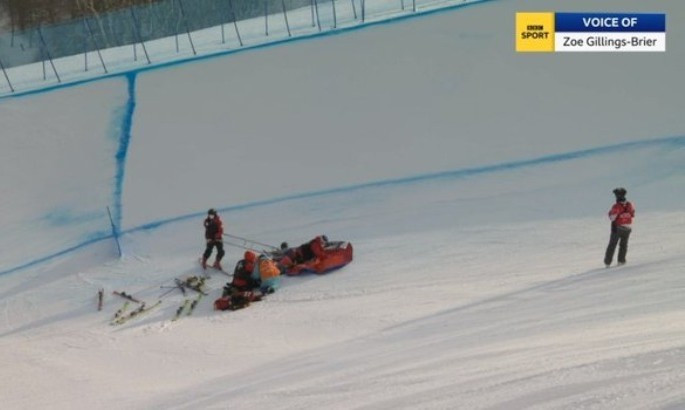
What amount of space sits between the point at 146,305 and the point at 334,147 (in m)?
4.57

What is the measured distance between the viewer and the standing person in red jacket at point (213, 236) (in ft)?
33.3

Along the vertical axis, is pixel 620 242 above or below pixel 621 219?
below

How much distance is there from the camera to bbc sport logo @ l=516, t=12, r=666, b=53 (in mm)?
13812

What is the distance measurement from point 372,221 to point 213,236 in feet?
7.49

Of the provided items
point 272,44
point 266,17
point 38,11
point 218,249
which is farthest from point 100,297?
point 38,11

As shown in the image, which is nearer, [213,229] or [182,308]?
[182,308]

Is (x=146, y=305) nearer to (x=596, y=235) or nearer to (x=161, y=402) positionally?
(x=161, y=402)

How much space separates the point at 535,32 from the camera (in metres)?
14.0

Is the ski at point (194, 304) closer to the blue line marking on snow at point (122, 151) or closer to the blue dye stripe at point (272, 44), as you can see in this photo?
the blue line marking on snow at point (122, 151)

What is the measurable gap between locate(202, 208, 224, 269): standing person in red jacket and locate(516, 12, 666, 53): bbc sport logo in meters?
6.68

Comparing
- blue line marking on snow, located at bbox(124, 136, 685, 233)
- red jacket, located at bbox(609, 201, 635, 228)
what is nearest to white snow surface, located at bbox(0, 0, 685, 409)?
blue line marking on snow, located at bbox(124, 136, 685, 233)

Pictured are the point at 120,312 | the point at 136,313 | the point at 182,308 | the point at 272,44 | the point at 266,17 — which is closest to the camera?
the point at 182,308

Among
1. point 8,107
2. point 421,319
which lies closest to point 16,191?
point 8,107

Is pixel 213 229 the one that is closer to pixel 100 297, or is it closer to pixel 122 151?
pixel 100 297
